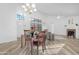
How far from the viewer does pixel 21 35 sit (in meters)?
4.06

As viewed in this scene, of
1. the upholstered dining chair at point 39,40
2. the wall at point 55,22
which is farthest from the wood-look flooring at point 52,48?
the wall at point 55,22

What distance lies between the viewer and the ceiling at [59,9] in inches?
156

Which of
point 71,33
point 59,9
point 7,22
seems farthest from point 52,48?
point 7,22

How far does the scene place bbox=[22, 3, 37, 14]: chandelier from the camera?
397cm

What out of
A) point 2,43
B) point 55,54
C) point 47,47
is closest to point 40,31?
point 47,47

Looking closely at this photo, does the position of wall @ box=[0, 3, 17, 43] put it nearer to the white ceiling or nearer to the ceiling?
the white ceiling

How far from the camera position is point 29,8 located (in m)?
4.00

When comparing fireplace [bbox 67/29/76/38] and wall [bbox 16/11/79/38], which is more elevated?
wall [bbox 16/11/79/38]

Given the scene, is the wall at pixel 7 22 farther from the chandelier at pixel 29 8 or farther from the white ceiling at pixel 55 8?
the chandelier at pixel 29 8

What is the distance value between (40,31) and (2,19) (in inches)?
42.3

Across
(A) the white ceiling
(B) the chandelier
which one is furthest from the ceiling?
(B) the chandelier

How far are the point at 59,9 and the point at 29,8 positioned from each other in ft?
2.67

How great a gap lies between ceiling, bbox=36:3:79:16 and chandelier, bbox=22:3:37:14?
0.11m

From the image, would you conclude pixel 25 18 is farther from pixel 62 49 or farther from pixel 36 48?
pixel 62 49
